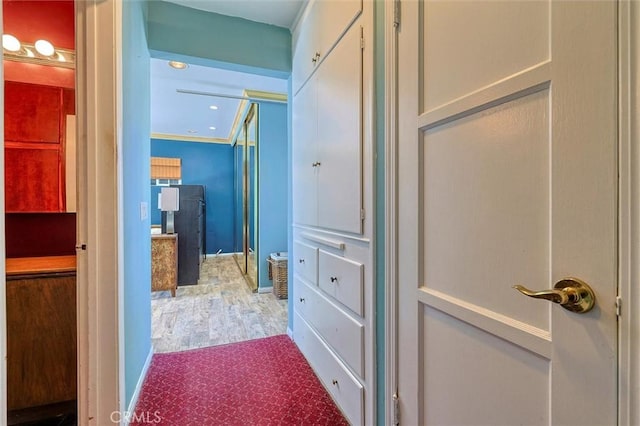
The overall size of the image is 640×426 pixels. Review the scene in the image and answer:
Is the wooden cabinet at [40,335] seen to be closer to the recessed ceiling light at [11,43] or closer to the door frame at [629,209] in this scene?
the recessed ceiling light at [11,43]

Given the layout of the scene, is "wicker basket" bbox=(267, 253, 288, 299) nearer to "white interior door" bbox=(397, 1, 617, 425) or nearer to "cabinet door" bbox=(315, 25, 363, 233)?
"cabinet door" bbox=(315, 25, 363, 233)

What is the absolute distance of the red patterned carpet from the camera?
1.56m

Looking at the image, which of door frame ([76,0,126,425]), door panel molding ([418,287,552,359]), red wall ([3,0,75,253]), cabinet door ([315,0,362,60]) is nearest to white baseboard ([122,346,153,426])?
door frame ([76,0,126,425])

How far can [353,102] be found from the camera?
55.7 inches

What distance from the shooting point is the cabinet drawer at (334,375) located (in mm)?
1411

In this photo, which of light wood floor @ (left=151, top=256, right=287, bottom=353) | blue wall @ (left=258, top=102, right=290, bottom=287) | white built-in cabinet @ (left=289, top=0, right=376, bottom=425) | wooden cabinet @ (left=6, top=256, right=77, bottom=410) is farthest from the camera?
blue wall @ (left=258, top=102, right=290, bottom=287)

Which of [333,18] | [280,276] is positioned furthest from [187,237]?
[333,18]

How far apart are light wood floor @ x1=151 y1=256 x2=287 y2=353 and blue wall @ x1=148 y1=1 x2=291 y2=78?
227 cm

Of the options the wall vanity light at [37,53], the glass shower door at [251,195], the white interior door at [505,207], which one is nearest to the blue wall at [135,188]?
the wall vanity light at [37,53]

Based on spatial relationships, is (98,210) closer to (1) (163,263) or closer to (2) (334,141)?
(2) (334,141)

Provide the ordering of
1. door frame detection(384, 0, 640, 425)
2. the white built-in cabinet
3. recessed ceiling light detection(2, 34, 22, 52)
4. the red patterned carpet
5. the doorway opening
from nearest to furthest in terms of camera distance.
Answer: door frame detection(384, 0, 640, 425) < the white built-in cabinet < the red patterned carpet < recessed ceiling light detection(2, 34, 22, 52) < the doorway opening

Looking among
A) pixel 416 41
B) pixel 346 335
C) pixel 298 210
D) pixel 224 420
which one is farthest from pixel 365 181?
pixel 224 420

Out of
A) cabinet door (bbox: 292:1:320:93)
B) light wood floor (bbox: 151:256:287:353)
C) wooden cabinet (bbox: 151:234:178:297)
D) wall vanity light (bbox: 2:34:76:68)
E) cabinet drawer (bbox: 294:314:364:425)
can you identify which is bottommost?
light wood floor (bbox: 151:256:287:353)

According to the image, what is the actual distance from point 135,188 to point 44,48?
3.35 ft
